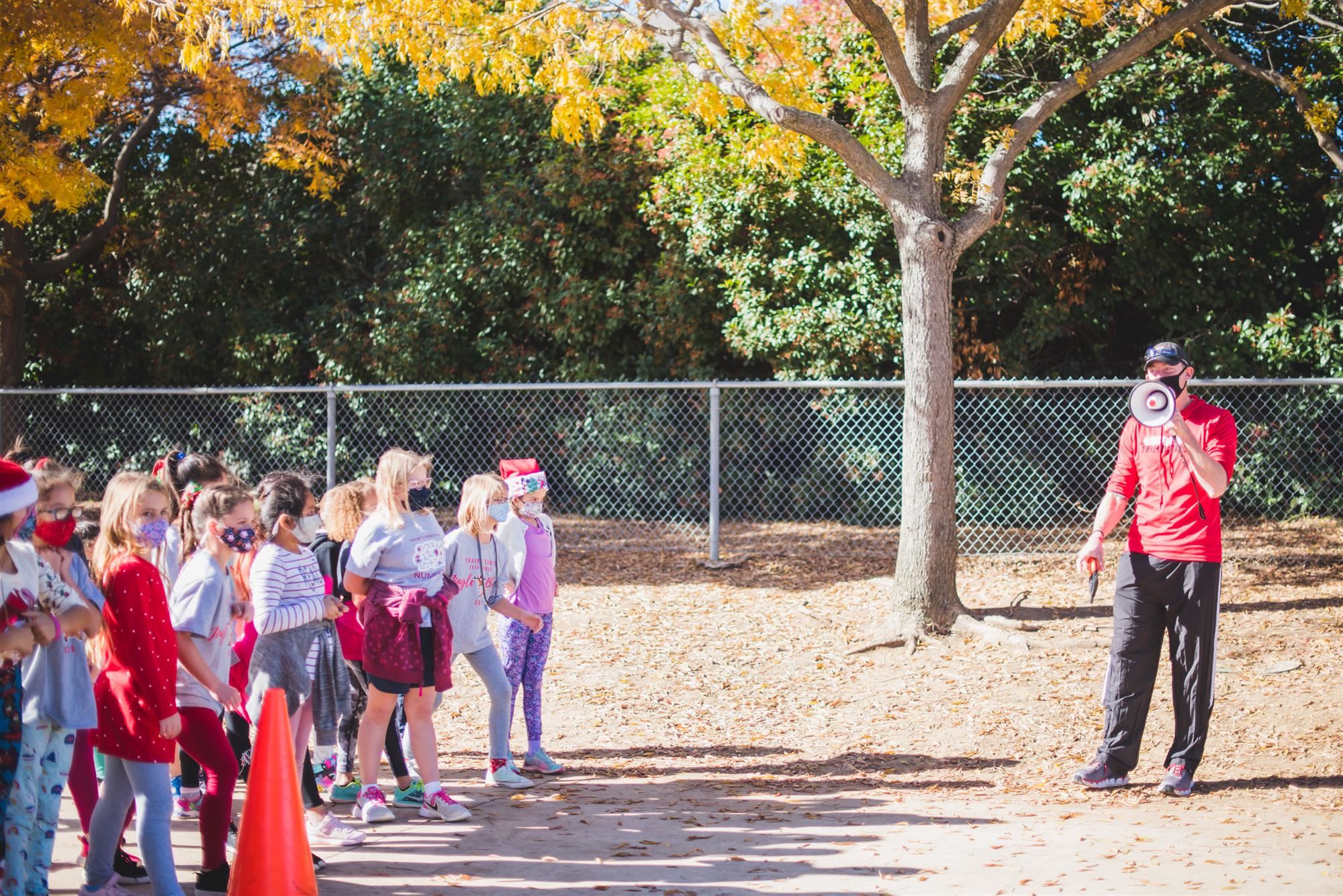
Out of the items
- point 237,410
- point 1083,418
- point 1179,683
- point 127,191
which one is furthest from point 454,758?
point 127,191

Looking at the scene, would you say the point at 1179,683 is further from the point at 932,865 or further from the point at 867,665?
the point at 867,665

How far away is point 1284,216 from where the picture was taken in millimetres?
12891

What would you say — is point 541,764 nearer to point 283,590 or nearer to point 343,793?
point 343,793

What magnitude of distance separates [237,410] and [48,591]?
11.9m

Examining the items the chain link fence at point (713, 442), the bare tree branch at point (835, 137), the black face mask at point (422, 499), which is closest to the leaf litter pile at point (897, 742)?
the chain link fence at point (713, 442)

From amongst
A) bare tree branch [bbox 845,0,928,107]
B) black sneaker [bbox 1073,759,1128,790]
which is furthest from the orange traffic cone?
bare tree branch [bbox 845,0,928,107]

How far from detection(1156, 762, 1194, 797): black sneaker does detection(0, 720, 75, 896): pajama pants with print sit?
4.45m

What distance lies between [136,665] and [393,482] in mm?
1356

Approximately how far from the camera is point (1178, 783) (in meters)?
5.49

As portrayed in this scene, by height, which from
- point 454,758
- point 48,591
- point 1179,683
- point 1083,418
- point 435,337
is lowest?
point 454,758

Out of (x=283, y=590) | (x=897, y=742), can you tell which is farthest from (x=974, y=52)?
(x=283, y=590)

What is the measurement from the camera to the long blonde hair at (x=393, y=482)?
507cm

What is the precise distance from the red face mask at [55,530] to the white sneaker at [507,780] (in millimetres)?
2290

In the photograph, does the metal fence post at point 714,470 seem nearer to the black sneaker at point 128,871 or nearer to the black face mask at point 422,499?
the black face mask at point 422,499
